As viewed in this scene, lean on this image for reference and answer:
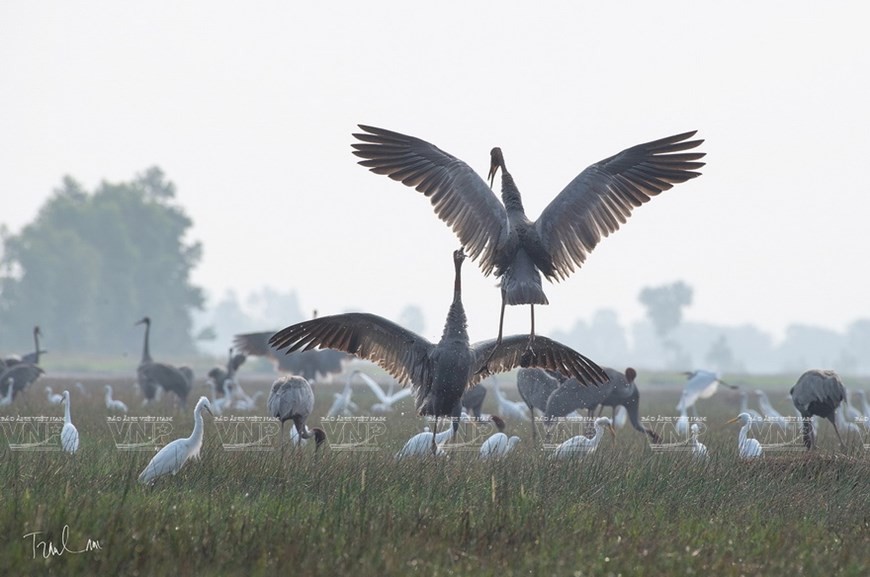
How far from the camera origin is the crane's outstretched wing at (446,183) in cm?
1041

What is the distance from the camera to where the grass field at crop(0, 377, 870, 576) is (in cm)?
652

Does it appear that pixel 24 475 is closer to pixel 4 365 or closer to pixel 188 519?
pixel 188 519

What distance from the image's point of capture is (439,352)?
1099 cm

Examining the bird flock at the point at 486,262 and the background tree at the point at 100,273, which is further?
the background tree at the point at 100,273

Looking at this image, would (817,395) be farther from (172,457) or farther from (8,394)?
(8,394)

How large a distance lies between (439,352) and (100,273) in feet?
237

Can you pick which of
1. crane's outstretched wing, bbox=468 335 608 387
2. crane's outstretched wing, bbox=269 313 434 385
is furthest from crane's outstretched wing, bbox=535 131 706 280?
crane's outstretched wing, bbox=269 313 434 385

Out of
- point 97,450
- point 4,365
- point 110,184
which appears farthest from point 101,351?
point 97,450

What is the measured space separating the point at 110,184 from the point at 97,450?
259 feet

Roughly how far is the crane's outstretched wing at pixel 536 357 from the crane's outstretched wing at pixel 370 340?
63 centimetres

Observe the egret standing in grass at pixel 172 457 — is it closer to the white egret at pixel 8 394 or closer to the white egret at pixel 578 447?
the white egret at pixel 578 447

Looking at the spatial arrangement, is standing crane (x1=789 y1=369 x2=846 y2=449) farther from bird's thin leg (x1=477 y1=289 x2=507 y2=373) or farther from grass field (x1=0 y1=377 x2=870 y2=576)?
bird's thin leg (x1=477 y1=289 x2=507 y2=373)
